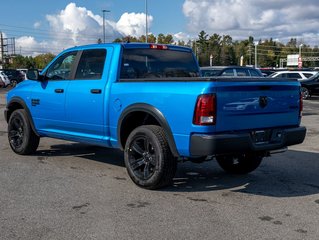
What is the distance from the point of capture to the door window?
24.0ft

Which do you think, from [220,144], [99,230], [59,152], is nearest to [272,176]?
[220,144]

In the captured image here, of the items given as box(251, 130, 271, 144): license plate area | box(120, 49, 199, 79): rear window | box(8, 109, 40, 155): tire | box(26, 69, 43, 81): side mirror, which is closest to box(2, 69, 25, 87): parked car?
box(8, 109, 40, 155): tire

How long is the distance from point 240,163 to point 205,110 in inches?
83.5

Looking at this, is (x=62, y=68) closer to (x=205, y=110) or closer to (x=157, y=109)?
(x=157, y=109)

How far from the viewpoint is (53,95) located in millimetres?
7352

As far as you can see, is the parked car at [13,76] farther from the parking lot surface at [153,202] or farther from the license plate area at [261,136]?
the license plate area at [261,136]

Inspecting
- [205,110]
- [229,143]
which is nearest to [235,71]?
[229,143]

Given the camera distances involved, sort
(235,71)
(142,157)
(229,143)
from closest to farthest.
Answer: (229,143)
(142,157)
(235,71)

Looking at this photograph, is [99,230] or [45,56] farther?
[45,56]

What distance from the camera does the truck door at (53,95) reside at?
724 centimetres

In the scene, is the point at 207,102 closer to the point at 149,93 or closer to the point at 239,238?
the point at 149,93

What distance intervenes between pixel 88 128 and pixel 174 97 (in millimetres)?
1872

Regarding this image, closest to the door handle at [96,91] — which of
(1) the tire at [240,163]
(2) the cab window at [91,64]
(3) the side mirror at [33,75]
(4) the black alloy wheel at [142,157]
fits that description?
(2) the cab window at [91,64]

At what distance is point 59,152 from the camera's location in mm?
8711
